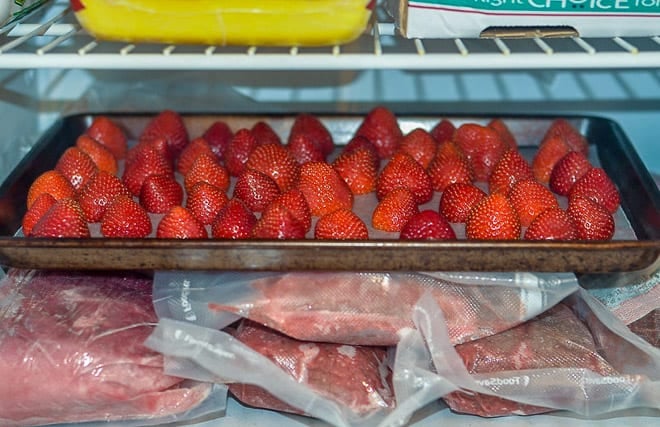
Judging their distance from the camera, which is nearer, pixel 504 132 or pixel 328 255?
pixel 328 255

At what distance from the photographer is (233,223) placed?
1.08 meters

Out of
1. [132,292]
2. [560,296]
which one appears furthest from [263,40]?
[560,296]

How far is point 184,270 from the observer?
1.00m

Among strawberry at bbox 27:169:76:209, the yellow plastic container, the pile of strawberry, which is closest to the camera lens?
the yellow plastic container

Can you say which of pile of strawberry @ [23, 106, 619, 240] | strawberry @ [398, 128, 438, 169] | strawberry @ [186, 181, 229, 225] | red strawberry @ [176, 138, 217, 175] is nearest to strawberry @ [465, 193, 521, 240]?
pile of strawberry @ [23, 106, 619, 240]

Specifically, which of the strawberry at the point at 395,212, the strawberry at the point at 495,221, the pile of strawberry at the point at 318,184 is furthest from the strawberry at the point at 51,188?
the strawberry at the point at 495,221

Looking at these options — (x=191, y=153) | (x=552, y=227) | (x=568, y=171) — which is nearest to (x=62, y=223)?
(x=191, y=153)

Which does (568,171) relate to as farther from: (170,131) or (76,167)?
(76,167)

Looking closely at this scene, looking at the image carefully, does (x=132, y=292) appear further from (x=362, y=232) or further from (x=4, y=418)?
(x=362, y=232)

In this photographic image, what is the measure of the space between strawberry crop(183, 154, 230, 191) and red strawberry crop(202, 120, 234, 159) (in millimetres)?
118

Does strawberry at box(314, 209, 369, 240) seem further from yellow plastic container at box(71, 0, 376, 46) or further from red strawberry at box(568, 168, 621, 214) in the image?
red strawberry at box(568, 168, 621, 214)

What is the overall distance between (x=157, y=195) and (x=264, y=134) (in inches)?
10.2

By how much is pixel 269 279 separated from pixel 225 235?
0.30 ft

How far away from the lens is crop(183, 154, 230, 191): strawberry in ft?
4.04
